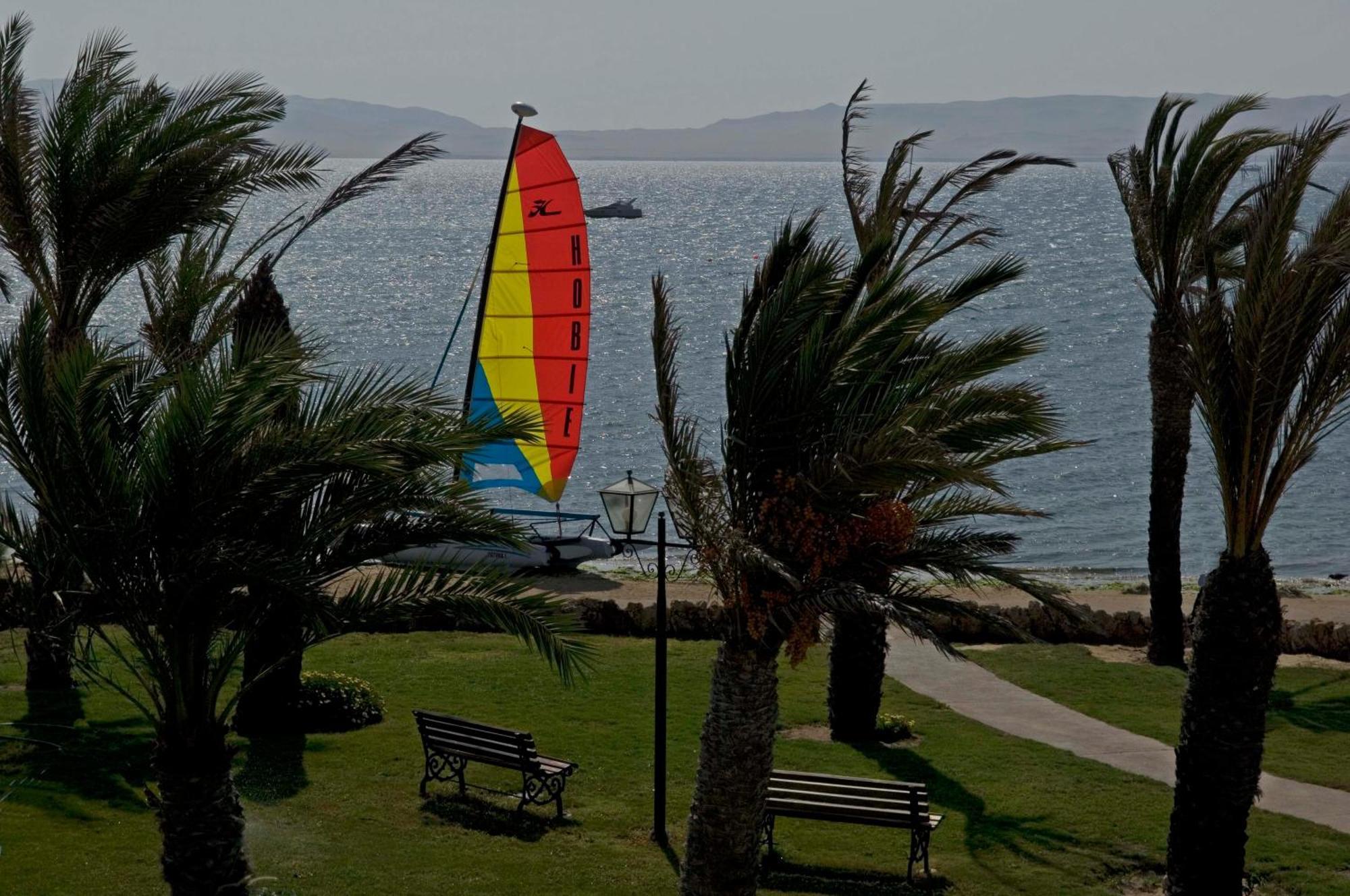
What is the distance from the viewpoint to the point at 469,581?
32.4 ft

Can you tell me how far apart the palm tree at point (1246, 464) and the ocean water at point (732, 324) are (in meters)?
1.45

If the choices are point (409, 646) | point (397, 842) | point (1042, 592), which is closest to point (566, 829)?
point (397, 842)

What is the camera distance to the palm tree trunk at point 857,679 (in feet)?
53.8

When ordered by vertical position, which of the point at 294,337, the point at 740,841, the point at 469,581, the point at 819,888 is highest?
the point at 294,337

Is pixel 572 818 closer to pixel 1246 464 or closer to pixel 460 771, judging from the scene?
pixel 460 771

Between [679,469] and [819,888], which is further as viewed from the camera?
[819,888]

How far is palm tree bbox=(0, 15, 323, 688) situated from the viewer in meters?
14.2

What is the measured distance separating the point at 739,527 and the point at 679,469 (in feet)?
2.12

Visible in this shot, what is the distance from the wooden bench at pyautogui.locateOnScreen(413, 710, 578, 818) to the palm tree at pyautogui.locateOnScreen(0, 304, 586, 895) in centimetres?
385

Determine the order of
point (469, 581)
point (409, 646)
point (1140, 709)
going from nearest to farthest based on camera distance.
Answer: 1. point (469, 581)
2. point (1140, 709)
3. point (409, 646)

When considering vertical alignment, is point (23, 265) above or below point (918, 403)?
above

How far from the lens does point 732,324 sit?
259 ft

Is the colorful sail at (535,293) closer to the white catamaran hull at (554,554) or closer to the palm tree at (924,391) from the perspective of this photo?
the white catamaran hull at (554,554)

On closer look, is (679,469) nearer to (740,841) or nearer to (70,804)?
(740,841)
